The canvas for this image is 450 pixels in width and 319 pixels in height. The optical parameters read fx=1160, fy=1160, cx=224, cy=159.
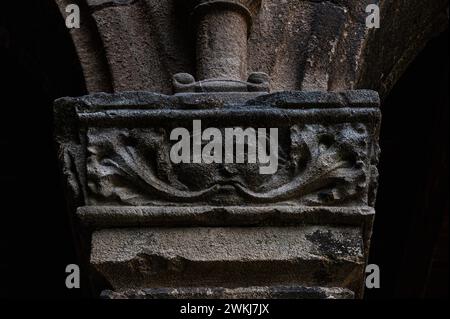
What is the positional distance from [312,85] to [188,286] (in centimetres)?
62

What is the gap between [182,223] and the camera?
2502 mm

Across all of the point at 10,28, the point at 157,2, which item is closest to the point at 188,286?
→ the point at 157,2

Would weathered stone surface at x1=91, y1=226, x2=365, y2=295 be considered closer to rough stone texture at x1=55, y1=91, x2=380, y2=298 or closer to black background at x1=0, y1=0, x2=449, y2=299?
rough stone texture at x1=55, y1=91, x2=380, y2=298

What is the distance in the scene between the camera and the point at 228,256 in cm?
246

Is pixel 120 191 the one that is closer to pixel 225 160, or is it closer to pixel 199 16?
pixel 225 160

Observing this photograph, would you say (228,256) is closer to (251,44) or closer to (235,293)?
(235,293)

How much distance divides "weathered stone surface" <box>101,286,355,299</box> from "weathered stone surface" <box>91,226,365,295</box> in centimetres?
2

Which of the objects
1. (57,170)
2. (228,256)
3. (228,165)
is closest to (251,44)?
(228,165)

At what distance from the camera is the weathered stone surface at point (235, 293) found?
2451mm

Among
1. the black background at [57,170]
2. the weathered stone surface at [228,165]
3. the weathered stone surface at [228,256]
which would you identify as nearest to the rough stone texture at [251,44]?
the black background at [57,170]

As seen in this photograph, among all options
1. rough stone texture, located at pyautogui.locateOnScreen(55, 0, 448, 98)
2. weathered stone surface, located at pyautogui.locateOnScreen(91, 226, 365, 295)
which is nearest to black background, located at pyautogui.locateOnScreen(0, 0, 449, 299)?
rough stone texture, located at pyautogui.locateOnScreen(55, 0, 448, 98)

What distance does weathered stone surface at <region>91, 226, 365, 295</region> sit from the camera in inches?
96.9

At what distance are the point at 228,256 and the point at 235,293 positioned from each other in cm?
8

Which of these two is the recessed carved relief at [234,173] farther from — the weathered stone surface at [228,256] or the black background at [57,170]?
the black background at [57,170]
